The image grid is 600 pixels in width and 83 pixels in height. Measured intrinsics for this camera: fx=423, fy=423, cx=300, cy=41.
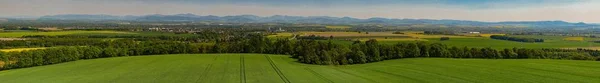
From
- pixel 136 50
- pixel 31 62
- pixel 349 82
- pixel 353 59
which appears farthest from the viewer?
pixel 136 50

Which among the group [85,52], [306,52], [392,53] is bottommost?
[85,52]

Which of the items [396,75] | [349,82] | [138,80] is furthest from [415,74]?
[138,80]

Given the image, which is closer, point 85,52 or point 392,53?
point 392,53

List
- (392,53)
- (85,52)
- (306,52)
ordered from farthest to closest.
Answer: (85,52)
(392,53)
(306,52)

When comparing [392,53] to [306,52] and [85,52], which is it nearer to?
[306,52]

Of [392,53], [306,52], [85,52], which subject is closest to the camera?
[306,52]

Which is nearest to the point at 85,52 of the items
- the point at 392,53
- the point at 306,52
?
the point at 306,52

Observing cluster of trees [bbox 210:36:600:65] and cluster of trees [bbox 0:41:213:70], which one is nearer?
cluster of trees [bbox 0:41:213:70]

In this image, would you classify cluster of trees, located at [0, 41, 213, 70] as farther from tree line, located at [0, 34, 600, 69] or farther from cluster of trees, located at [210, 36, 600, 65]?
cluster of trees, located at [210, 36, 600, 65]

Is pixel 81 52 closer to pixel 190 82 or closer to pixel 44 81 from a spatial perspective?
pixel 44 81

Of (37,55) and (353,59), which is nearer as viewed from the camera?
(37,55)

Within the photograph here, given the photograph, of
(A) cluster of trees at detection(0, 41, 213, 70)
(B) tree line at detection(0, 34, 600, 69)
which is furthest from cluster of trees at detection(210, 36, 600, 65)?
(A) cluster of trees at detection(0, 41, 213, 70)
